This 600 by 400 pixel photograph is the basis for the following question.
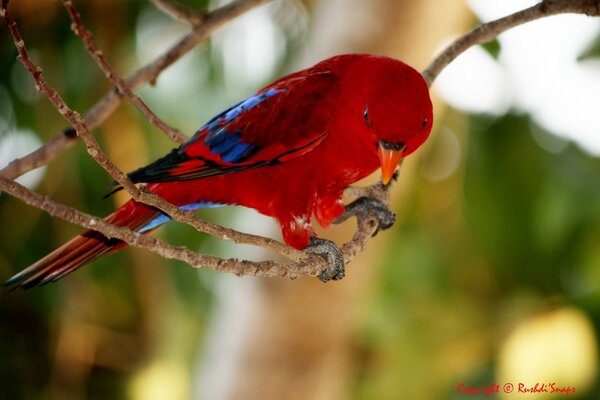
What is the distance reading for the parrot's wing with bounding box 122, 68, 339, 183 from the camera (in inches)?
107

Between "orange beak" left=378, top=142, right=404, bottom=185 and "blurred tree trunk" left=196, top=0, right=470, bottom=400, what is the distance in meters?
2.48

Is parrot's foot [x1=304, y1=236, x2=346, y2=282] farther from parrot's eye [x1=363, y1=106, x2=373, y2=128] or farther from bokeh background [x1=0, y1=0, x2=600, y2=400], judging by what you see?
bokeh background [x1=0, y1=0, x2=600, y2=400]

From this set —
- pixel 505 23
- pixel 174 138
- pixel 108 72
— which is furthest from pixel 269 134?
pixel 505 23

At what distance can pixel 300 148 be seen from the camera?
8.98 ft

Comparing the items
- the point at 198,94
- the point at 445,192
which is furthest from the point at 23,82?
the point at 445,192

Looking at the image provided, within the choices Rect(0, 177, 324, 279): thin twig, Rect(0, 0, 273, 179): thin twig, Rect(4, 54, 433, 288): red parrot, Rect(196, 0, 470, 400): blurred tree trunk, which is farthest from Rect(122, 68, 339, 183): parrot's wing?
Rect(196, 0, 470, 400): blurred tree trunk

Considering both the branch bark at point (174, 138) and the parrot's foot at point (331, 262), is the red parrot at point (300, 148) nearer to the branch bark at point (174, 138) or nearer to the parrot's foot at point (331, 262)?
the parrot's foot at point (331, 262)

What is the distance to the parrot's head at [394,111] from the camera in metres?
2.45

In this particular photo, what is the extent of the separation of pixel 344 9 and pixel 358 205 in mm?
2762

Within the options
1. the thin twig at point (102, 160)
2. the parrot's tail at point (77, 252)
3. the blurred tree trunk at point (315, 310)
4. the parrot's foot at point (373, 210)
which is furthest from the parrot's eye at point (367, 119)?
the blurred tree trunk at point (315, 310)

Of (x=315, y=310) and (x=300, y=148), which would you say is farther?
(x=315, y=310)

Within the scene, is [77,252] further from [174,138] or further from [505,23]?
[505,23]

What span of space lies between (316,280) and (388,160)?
9.09ft

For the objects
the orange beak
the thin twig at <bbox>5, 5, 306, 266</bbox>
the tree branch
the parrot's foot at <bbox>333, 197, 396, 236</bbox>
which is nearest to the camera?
the thin twig at <bbox>5, 5, 306, 266</bbox>
